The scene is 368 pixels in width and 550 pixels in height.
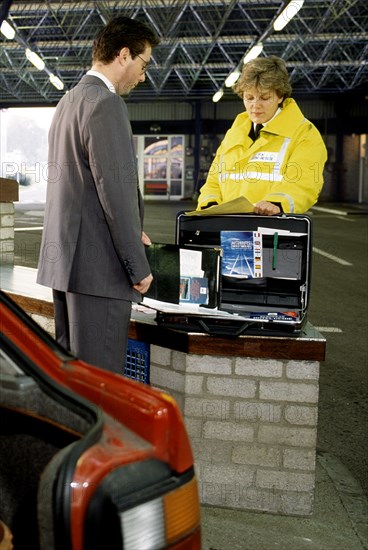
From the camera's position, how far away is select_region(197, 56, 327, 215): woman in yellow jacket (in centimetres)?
326

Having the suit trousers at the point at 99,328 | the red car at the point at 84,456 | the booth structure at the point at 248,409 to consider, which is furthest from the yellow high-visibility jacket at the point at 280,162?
the red car at the point at 84,456

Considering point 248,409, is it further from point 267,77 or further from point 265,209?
point 267,77

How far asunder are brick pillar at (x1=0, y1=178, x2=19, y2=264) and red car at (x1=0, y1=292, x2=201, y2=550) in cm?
383

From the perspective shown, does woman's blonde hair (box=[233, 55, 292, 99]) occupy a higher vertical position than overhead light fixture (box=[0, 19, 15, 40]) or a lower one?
lower

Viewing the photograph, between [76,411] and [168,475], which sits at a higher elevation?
[76,411]

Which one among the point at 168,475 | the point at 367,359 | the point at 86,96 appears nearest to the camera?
the point at 168,475

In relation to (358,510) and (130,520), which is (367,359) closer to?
(358,510)

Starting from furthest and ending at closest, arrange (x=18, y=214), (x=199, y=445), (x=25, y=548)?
(x=18, y=214) → (x=199, y=445) → (x=25, y=548)

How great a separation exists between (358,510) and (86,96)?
2.26 metres

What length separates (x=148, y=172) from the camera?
38688 mm

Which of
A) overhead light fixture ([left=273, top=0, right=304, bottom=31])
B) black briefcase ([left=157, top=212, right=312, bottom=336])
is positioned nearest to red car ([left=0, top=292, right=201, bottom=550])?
black briefcase ([left=157, top=212, right=312, bottom=336])

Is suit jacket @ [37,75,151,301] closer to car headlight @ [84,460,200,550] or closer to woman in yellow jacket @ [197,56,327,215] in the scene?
woman in yellow jacket @ [197,56,327,215]

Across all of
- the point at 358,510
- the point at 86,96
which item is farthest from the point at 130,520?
the point at 358,510

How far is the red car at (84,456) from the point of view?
1.20 m
